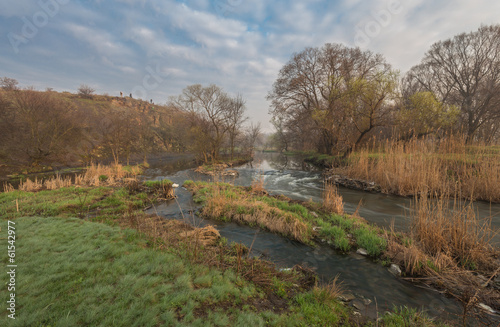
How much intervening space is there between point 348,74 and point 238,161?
18977mm

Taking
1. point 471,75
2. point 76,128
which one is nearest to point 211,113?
point 76,128

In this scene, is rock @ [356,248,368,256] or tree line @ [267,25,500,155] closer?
rock @ [356,248,368,256]

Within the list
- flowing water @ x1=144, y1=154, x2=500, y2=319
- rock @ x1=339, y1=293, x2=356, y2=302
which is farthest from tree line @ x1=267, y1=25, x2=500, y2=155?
rock @ x1=339, y1=293, x2=356, y2=302

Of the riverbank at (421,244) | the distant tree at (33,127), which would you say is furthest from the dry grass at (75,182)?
the riverbank at (421,244)

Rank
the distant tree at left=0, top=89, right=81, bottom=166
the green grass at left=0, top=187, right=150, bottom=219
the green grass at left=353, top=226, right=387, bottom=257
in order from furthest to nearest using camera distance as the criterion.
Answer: the distant tree at left=0, top=89, right=81, bottom=166 < the green grass at left=0, top=187, right=150, bottom=219 < the green grass at left=353, top=226, right=387, bottom=257

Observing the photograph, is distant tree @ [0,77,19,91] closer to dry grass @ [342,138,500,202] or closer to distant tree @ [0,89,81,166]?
distant tree @ [0,89,81,166]

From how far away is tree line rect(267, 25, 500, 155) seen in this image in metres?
17.2

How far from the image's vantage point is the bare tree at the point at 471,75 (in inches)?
753

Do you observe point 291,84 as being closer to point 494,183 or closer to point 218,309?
point 494,183

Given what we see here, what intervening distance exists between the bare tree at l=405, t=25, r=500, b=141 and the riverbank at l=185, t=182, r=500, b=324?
19964mm

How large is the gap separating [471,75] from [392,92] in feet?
43.7

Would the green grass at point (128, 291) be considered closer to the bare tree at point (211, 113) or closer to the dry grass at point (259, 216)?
the dry grass at point (259, 216)

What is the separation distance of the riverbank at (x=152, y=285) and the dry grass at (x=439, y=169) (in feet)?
15.6

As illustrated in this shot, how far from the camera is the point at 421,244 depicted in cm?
468
